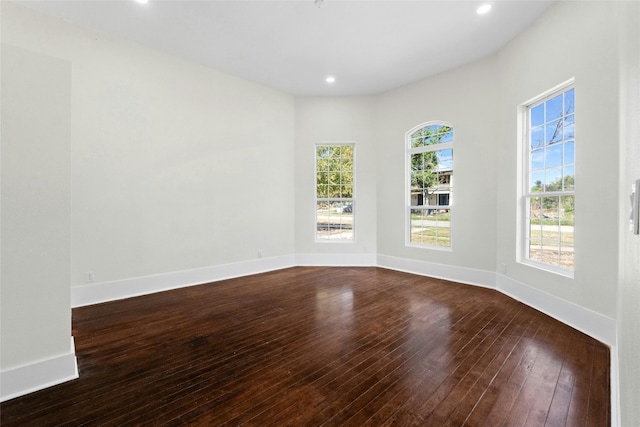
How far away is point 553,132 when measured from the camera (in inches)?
137

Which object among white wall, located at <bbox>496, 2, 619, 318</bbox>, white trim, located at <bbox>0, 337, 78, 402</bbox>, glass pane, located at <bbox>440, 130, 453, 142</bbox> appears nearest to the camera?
white trim, located at <bbox>0, 337, 78, 402</bbox>

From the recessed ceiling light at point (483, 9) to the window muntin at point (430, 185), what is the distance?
1806 millimetres

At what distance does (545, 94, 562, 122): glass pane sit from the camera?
133 inches

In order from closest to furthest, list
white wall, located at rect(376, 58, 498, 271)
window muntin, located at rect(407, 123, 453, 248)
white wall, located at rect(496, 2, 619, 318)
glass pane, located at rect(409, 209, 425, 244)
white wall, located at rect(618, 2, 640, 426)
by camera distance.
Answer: white wall, located at rect(618, 2, 640, 426), white wall, located at rect(496, 2, 619, 318), white wall, located at rect(376, 58, 498, 271), window muntin, located at rect(407, 123, 453, 248), glass pane, located at rect(409, 209, 425, 244)

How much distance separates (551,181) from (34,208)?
4.89m

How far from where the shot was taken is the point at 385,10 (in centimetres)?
332

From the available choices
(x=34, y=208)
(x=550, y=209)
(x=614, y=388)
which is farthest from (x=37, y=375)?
(x=550, y=209)

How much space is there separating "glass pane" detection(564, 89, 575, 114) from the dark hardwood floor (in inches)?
90.2

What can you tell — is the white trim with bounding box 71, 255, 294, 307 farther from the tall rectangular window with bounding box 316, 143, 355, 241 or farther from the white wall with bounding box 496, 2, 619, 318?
the white wall with bounding box 496, 2, 619, 318

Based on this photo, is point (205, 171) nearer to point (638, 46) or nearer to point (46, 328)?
point (46, 328)

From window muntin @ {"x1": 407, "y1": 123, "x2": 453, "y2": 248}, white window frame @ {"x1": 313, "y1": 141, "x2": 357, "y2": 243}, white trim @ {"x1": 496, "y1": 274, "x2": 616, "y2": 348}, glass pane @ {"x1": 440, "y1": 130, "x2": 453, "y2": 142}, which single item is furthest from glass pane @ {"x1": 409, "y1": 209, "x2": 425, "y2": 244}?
white trim @ {"x1": 496, "y1": 274, "x2": 616, "y2": 348}

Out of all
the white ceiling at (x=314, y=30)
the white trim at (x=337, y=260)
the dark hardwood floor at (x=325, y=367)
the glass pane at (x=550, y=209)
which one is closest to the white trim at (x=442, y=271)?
the white trim at (x=337, y=260)

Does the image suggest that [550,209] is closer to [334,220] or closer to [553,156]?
[553,156]

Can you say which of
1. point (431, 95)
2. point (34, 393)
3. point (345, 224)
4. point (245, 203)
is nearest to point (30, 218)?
point (34, 393)
